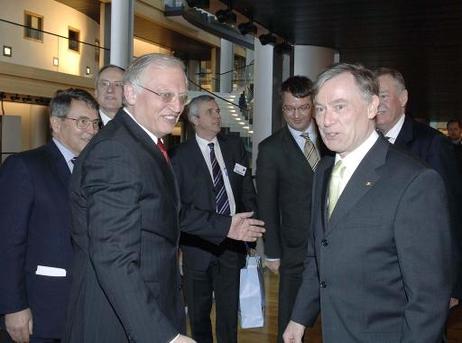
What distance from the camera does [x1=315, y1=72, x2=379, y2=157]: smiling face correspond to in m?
1.78

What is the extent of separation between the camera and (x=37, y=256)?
95.4 inches

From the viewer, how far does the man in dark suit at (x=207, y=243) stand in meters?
3.56

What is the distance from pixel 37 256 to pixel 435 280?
Result: 1737 millimetres

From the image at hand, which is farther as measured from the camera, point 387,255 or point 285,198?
point 285,198

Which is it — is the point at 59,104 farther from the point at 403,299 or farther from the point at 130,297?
the point at 403,299

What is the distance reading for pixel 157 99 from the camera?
5.82ft

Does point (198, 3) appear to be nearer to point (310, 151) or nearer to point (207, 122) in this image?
point (207, 122)

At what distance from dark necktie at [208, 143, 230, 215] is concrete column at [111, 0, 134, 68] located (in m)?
9.06

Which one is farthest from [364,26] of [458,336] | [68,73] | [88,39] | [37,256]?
[88,39]

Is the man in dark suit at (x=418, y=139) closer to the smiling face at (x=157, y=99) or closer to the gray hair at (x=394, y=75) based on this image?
the gray hair at (x=394, y=75)

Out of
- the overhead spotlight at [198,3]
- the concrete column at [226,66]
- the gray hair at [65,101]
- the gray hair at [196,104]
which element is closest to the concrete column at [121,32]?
the overhead spotlight at [198,3]

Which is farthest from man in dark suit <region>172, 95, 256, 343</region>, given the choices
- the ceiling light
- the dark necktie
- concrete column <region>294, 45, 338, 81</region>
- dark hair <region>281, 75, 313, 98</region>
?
the ceiling light

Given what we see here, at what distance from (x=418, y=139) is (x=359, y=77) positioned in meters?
1.33

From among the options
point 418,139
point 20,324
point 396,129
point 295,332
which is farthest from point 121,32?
point 295,332
